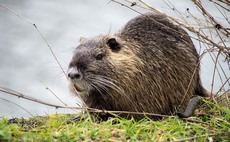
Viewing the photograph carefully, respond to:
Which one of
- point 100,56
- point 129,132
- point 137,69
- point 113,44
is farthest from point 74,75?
point 129,132

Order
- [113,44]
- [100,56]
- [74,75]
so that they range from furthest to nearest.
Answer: [113,44] < [100,56] < [74,75]

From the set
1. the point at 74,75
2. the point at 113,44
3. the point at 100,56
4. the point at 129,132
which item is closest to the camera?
the point at 129,132

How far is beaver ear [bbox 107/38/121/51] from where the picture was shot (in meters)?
5.51

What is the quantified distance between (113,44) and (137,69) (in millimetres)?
410

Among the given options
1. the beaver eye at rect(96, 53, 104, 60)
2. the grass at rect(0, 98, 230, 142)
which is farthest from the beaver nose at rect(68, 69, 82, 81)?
the grass at rect(0, 98, 230, 142)

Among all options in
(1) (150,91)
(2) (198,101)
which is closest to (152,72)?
(1) (150,91)

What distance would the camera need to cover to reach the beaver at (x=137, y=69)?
17.0 ft

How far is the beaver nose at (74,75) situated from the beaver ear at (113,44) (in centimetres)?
70

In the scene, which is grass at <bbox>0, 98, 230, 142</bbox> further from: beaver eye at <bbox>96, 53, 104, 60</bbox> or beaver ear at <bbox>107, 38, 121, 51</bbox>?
beaver ear at <bbox>107, 38, 121, 51</bbox>

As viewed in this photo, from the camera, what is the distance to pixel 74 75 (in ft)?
16.2

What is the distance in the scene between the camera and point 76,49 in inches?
213

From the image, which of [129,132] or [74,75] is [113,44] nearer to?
[74,75]

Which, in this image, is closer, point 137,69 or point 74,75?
point 74,75

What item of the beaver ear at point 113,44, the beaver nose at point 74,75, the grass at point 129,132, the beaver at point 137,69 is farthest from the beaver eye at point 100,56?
the grass at point 129,132
